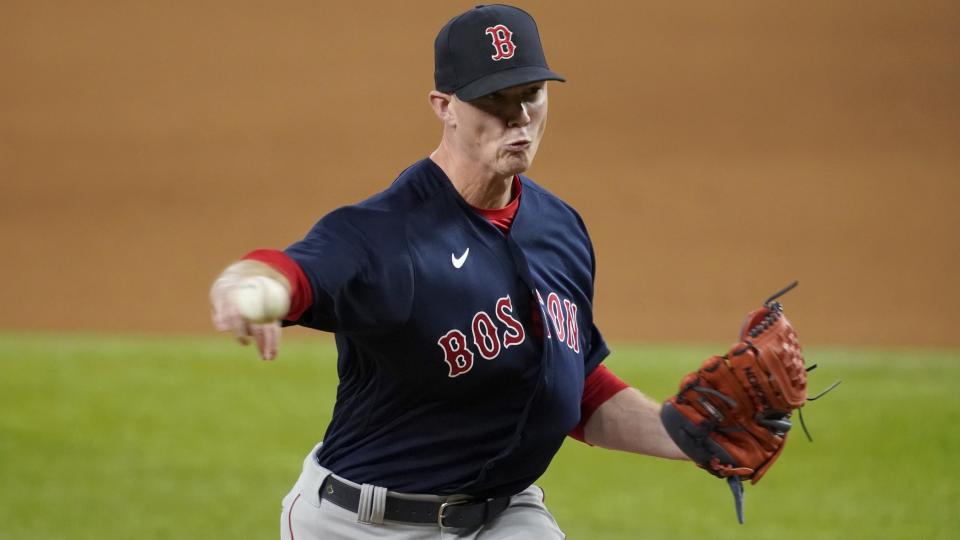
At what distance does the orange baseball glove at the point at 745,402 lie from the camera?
125 inches

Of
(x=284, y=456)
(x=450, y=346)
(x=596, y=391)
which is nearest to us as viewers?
(x=450, y=346)

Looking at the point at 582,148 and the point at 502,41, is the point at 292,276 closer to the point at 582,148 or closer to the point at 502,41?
the point at 502,41

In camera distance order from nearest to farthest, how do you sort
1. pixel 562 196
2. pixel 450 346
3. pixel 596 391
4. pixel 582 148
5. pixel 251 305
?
pixel 251 305 < pixel 450 346 < pixel 596 391 < pixel 562 196 < pixel 582 148

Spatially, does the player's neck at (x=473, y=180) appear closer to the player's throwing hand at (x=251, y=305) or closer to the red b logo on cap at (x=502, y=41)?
the red b logo on cap at (x=502, y=41)

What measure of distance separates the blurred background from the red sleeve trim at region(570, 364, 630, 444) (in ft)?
11.0

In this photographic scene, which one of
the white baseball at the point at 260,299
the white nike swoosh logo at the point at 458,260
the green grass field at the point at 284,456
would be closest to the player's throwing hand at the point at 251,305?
the white baseball at the point at 260,299

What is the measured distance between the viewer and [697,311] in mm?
12562

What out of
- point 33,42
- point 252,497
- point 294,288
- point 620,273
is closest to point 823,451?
point 252,497

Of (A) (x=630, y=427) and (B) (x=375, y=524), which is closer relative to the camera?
(B) (x=375, y=524)

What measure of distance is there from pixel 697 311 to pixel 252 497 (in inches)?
A: 240

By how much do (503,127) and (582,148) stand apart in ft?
41.3

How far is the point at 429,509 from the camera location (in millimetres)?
3395

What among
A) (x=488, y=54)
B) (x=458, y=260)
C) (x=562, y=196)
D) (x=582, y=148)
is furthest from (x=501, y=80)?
(x=582, y=148)

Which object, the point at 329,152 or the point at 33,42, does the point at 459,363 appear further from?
the point at 33,42
